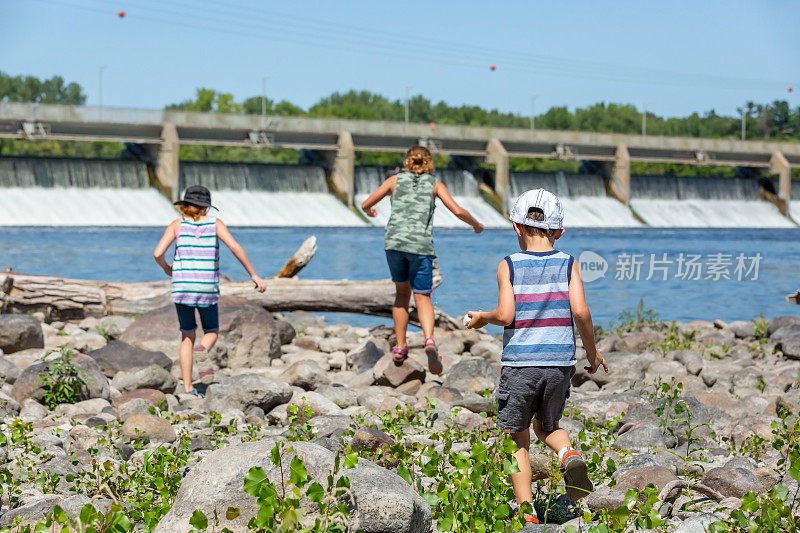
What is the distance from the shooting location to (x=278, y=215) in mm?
39594

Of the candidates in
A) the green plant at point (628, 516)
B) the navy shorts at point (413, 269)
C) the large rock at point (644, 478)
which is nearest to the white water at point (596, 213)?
the navy shorts at point (413, 269)

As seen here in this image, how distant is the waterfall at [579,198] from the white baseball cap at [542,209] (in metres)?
43.2

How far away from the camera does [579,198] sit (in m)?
49.3

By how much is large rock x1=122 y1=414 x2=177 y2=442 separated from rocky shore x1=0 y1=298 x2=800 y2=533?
10 mm

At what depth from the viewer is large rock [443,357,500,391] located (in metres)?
6.58

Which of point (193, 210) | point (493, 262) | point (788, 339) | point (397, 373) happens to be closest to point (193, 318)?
point (193, 210)

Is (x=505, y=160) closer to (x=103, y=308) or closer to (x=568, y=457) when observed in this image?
(x=103, y=308)

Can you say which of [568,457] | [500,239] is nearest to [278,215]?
[500,239]

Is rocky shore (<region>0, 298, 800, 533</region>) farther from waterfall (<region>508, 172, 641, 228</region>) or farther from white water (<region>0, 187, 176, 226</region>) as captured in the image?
waterfall (<region>508, 172, 641, 228</region>)

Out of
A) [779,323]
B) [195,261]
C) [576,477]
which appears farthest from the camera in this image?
[779,323]

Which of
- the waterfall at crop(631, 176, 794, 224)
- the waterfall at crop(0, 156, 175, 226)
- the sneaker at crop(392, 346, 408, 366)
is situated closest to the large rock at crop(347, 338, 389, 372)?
the sneaker at crop(392, 346, 408, 366)

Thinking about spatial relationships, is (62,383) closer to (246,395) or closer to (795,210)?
(246,395)

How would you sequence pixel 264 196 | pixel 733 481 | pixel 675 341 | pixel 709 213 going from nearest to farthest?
pixel 733 481, pixel 675 341, pixel 264 196, pixel 709 213

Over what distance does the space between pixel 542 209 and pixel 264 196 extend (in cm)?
3767
